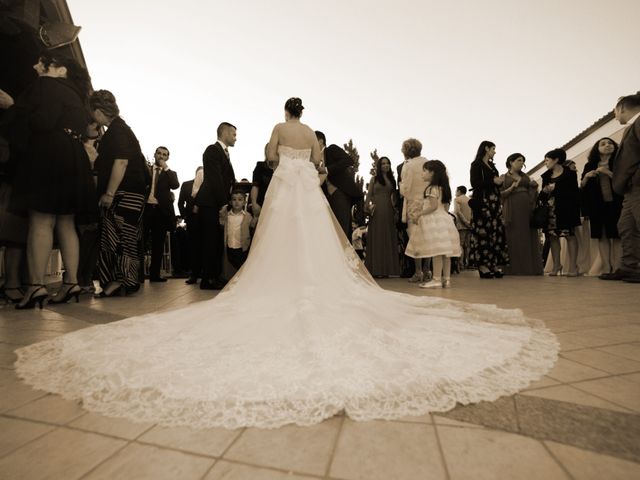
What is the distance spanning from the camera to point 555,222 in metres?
6.38

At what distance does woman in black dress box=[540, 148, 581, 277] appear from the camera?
20.2 feet

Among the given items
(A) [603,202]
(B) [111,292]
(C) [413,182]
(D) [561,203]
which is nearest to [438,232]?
(C) [413,182]

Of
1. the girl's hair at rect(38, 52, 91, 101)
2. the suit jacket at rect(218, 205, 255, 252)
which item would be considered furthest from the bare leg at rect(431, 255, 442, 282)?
the girl's hair at rect(38, 52, 91, 101)

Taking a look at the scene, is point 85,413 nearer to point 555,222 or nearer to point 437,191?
point 437,191

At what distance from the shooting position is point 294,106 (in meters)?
3.55

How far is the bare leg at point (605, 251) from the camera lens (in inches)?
231

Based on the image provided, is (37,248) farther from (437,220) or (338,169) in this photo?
(437,220)

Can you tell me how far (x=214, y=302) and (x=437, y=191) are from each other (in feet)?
10.8

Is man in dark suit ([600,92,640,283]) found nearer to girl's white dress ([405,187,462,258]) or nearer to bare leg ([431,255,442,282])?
girl's white dress ([405,187,462,258])

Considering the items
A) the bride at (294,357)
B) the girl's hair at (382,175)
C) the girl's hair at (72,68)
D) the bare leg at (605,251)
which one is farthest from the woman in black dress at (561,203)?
the girl's hair at (72,68)

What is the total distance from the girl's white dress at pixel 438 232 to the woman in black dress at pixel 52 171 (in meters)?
4.02

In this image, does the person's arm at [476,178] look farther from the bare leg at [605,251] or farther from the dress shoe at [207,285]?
the dress shoe at [207,285]

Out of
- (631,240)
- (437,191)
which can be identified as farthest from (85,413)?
(631,240)

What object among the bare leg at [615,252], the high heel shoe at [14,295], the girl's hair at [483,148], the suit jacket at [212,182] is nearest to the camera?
the high heel shoe at [14,295]
